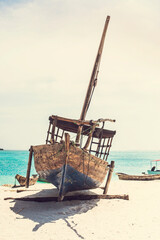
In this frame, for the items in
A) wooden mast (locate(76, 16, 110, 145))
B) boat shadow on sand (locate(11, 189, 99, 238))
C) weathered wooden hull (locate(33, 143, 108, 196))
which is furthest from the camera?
wooden mast (locate(76, 16, 110, 145))

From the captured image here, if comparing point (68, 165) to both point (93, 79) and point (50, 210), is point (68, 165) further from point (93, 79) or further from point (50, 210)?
point (93, 79)

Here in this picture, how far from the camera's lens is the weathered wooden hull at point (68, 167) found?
8.55 m

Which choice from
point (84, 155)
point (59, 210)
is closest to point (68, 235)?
point (59, 210)

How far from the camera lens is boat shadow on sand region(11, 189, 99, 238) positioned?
757cm

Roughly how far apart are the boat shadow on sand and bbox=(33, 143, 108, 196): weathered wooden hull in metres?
0.74

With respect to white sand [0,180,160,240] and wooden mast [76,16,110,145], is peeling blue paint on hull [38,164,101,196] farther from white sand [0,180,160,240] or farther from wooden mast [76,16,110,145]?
A: wooden mast [76,16,110,145]

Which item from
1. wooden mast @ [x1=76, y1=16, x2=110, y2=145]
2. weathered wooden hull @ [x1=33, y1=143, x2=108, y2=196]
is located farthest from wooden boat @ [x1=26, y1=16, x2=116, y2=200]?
wooden mast @ [x1=76, y1=16, x2=110, y2=145]

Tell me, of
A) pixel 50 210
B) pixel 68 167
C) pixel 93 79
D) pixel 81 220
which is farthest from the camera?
pixel 93 79

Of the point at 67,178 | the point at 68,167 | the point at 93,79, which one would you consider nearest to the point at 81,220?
the point at 67,178

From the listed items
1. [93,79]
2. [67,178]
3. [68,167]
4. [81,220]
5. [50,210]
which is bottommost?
[50,210]

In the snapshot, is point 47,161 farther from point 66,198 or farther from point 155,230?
point 155,230

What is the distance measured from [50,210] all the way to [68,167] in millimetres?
1958

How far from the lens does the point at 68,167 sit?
8.48m

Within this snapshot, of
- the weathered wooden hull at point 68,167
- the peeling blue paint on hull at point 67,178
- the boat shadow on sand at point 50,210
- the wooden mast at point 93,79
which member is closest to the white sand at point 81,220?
the boat shadow on sand at point 50,210
